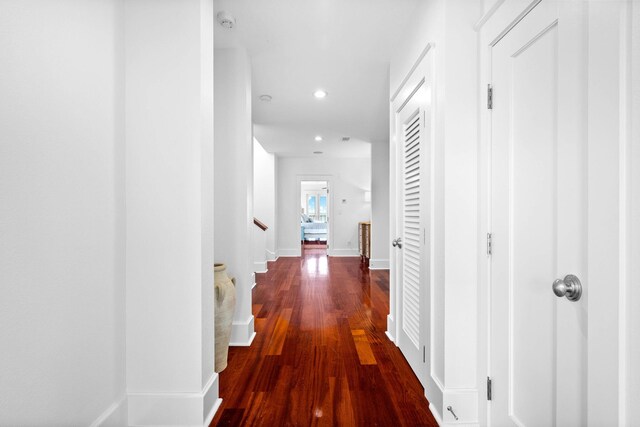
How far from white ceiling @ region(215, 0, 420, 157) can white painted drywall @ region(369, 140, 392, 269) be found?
1338 millimetres

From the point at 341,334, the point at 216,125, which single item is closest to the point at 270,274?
the point at 341,334

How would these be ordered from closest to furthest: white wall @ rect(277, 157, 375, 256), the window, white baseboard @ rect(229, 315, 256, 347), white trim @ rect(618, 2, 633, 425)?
white trim @ rect(618, 2, 633, 425), white baseboard @ rect(229, 315, 256, 347), white wall @ rect(277, 157, 375, 256), the window

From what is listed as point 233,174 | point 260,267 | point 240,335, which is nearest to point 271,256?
point 260,267

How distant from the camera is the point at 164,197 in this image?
4.71ft

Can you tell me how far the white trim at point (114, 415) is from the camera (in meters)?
1.26

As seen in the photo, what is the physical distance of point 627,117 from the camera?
74 centimetres

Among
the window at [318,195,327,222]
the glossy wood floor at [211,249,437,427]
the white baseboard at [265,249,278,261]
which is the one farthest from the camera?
the window at [318,195,327,222]

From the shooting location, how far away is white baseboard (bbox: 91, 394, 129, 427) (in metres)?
1.26

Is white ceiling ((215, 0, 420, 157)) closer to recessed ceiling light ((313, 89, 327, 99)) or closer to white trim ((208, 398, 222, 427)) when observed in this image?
recessed ceiling light ((313, 89, 327, 99))

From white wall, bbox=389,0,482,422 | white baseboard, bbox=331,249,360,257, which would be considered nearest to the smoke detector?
white wall, bbox=389,0,482,422

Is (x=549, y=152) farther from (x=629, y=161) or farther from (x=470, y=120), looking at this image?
(x=470, y=120)

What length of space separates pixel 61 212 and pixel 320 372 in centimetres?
165

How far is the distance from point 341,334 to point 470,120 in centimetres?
195

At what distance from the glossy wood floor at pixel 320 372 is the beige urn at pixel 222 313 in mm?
123
